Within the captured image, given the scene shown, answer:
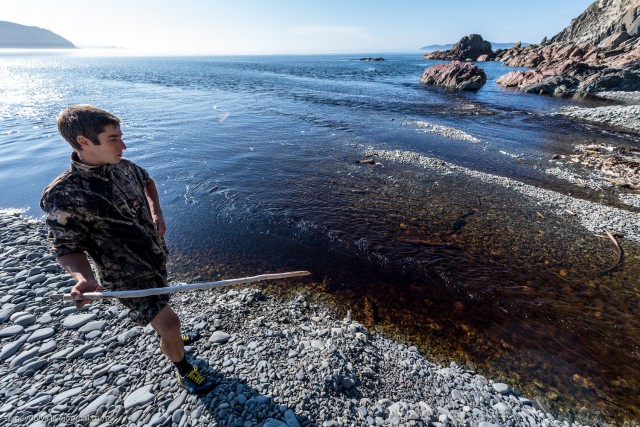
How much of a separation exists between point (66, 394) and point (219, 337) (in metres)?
2.52

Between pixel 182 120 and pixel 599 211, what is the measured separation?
32.7m

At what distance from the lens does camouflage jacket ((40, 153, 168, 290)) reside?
3402 mm

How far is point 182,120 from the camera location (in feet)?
93.1

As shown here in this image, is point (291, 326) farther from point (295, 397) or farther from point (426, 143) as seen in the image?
point (426, 143)

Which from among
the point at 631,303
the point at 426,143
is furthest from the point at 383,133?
the point at 631,303

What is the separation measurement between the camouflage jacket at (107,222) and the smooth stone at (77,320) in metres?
3.30

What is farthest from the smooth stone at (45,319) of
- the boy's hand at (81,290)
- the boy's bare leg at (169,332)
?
the boy's hand at (81,290)

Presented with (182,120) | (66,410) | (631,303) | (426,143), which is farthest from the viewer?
(182,120)

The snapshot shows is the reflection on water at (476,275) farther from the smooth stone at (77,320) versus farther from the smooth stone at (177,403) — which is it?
the smooth stone at (177,403)

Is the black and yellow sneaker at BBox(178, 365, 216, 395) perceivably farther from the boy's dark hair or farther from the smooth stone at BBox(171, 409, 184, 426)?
the boy's dark hair

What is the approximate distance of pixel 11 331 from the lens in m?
5.76

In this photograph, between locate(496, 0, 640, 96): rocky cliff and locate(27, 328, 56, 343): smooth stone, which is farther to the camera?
locate(496, 0, 640, 96): rocky cliff

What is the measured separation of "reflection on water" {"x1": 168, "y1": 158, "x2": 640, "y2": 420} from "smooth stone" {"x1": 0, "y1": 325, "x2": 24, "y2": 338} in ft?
12.1

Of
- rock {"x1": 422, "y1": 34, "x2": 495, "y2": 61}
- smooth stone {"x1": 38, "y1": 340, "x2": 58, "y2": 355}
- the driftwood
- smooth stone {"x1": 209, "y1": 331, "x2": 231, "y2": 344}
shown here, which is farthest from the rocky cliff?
smooth stone {"x1": 38, "y1": 340, "x2": 58, "y2": 355}
